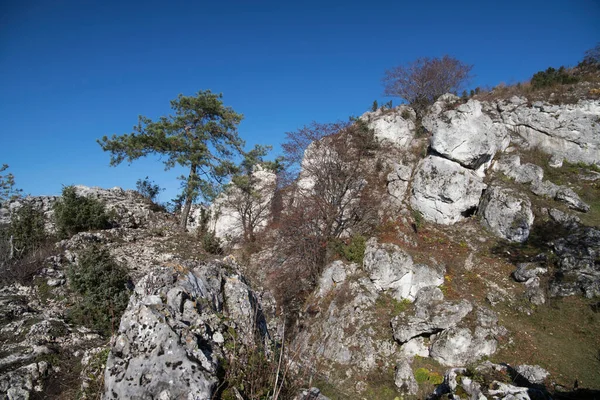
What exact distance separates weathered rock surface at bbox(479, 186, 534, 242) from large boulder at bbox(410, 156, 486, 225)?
2.82 ft

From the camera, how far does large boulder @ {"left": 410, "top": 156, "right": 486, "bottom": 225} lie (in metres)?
17.1

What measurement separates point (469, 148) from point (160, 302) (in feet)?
61.9

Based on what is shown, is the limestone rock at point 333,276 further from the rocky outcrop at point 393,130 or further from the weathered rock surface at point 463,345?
the rocky outcrop at point 393,130

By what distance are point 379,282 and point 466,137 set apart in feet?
35.0

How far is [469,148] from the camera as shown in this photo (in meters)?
18.0

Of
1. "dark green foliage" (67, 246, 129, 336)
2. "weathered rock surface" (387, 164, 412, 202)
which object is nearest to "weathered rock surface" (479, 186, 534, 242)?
"weathered rock surface" (387, 164, 412, 202)

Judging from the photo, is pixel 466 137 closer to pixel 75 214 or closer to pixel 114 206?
pixel 114 206

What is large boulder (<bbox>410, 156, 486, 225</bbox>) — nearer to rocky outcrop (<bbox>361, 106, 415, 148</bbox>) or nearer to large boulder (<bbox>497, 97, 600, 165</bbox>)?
rocky outcrop (<bbox>361, 106, 415, 148</bbox>)

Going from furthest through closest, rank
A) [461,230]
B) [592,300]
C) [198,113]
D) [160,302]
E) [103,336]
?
[198,113], [461,230], [592,300], [103,336], [160,302]

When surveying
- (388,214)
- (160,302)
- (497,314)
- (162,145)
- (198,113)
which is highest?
(198,113)

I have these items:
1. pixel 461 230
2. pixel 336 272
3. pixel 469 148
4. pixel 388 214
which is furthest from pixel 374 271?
pixel 469 148

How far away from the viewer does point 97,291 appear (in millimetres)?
9086

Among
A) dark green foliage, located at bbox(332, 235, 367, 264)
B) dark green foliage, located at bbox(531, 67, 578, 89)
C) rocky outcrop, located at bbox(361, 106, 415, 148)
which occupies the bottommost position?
dark green foliage, located at bbox(332, 235, 367, 264)

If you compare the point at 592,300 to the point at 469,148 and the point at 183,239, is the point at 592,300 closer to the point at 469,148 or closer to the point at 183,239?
the point at 469,148
